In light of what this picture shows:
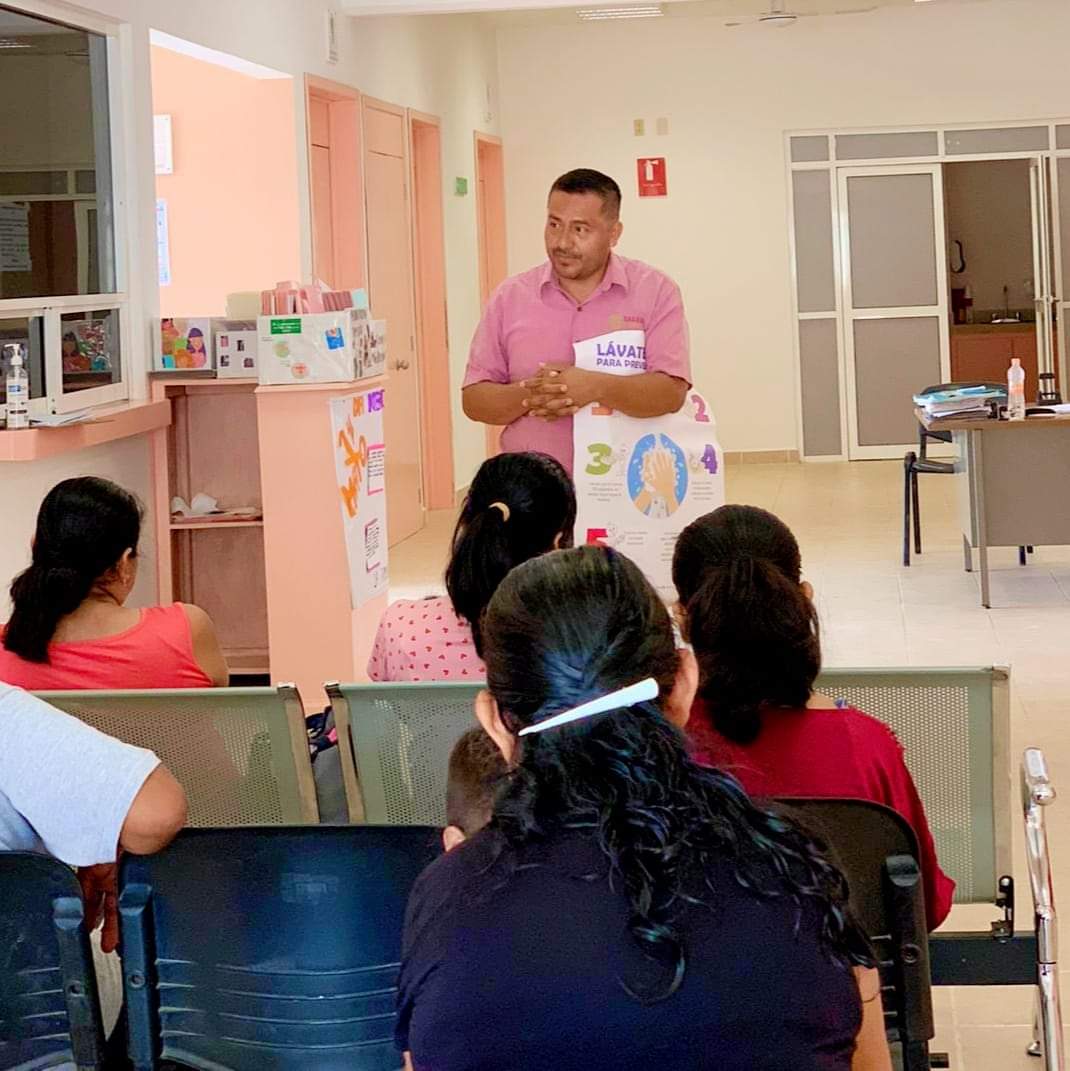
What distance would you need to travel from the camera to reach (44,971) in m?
2.00

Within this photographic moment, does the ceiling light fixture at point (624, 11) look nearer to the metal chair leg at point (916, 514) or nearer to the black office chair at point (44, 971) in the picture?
the metal chair leg at point (916, 514)

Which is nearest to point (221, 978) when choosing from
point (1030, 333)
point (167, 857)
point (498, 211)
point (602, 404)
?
point (167, 857)

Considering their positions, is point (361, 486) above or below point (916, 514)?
above

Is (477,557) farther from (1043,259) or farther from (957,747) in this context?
(1043,259)

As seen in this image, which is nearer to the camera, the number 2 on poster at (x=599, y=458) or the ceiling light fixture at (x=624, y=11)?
the number 2 on poster at (x=599, y=458)

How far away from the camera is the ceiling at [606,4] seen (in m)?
7.86

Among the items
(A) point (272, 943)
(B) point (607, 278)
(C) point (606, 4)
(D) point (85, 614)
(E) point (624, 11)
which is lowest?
(A) point (272, 943)

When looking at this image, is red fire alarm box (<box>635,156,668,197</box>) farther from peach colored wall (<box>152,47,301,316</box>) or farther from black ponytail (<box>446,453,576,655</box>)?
black ponytail (<box>446,453,576,655</box>)

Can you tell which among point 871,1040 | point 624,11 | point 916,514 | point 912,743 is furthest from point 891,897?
point 624,11

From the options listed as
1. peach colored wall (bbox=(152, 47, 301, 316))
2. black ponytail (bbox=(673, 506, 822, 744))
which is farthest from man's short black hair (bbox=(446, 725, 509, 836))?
peach colored wall (bbox=(152, 47, 301, 316))

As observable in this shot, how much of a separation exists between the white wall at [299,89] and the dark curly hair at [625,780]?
155 inches

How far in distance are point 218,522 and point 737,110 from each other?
7703 millimetres

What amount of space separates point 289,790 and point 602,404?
1.52 meters

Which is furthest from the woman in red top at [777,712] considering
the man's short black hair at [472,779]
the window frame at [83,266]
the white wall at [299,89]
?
the white wall at [299,89]
